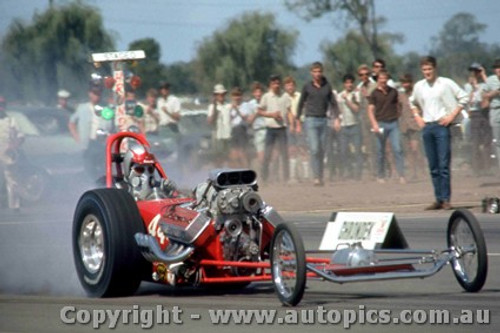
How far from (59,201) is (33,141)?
1.95m

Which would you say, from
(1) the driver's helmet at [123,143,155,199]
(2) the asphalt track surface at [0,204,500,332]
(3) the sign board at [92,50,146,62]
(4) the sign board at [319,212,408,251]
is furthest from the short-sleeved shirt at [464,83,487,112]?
(4) the sign board at [319,212,408,251]

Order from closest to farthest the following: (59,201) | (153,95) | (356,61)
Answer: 1. (59,201)
2. (153,95)
3. (356,61)

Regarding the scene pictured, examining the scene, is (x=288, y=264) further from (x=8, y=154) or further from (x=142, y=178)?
(x=8, y=154)

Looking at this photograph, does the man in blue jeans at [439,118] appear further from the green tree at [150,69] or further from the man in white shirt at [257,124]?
the green tree at [150,69]

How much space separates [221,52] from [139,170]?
52.0 m

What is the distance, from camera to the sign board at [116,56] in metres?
18.4

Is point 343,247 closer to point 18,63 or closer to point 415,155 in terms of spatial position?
point 18,63

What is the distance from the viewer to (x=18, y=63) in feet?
48.6

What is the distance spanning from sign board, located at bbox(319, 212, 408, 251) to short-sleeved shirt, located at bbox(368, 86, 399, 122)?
11716 mm

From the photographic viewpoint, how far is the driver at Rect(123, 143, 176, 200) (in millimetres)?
10031

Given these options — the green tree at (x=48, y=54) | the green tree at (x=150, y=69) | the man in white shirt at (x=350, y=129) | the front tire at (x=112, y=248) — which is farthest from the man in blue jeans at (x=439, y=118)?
the green tree at (x=150, y=69)

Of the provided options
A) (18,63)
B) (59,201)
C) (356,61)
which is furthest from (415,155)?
(356,61)

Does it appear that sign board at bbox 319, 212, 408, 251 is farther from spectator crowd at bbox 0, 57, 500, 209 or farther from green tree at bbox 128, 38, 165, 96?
green tree at bbox 128, 38, 165, 96

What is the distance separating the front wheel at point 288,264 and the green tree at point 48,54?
246 inches
